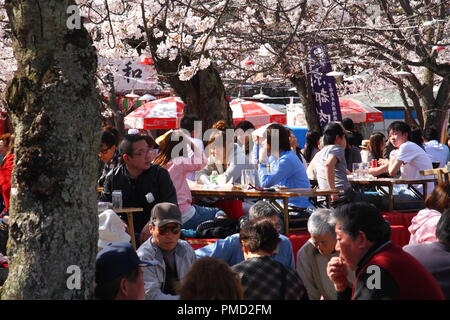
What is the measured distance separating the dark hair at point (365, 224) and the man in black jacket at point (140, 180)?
3296mm

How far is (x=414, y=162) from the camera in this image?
32.5ft

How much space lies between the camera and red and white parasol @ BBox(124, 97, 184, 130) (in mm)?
20781

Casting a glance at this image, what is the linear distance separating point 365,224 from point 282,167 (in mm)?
4584

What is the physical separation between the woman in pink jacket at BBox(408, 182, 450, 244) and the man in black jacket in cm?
227

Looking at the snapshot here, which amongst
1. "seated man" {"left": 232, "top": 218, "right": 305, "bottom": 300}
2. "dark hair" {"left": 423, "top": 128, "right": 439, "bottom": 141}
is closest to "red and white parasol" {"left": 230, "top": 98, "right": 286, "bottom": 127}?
"dark hair" {"left": 423, "top": 128, "right": 439, "bottom": 141}

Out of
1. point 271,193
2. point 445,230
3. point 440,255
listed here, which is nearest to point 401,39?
point 271,193

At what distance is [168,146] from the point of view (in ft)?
27.4

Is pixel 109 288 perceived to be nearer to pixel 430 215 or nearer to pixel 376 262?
pixel 376 262

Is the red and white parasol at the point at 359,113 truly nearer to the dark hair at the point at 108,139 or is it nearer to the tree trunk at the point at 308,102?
the tree trunk at the point at 308,102

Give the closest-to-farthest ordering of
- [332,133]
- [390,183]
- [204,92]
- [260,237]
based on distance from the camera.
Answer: [260,237], [332,133], [390,183], [204,92]

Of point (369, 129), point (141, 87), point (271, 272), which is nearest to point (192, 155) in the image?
point (271, 272)

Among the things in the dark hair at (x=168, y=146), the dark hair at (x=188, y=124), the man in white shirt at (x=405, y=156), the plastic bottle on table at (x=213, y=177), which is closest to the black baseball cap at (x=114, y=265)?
the dark hair at (x=168, y=146)
